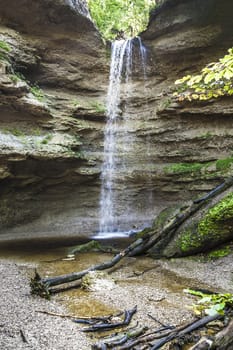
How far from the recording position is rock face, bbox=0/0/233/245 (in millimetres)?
13109

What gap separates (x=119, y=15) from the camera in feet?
A: 66.3

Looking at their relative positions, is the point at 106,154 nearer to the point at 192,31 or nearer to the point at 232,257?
the point at 192,31

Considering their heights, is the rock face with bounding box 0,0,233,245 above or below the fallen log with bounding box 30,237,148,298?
above

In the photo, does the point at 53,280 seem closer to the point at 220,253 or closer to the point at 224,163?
the point at 220,253

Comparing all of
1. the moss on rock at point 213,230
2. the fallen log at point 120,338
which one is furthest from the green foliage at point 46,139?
the fallen log at point 120,338

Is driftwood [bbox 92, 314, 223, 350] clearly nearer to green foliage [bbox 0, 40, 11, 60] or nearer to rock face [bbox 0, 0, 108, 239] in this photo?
rock face [bbox 0, 0, 108, 239]

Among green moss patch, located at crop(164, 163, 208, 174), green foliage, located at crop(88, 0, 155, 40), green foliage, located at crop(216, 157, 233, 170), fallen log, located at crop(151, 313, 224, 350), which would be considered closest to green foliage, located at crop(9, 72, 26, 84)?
green moss patch, located at crop(164, 163, 208, 174)

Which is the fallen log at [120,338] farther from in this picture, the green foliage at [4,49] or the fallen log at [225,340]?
the green foliage at [4,49]

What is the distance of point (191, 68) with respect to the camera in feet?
48.5

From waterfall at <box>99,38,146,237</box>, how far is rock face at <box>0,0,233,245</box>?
34cm

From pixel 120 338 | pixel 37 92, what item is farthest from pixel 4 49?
pixel 120 338

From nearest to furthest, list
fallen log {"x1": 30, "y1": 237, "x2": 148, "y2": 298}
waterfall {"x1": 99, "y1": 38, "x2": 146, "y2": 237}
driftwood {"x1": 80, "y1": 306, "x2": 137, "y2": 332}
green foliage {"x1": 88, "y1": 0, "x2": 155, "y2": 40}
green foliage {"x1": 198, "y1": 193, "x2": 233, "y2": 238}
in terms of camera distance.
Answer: driftwood {"x1": 80, "y1": 306, "x2": 137, "y2": 332}, fallen log {"x1": 30, "y1": 237, "x2": 148, "y2": 298}, green foliage {"x1": 198, "y1": 193, "x2": 233, "y2": 238}, waterfall {"x1": 99, "y1": 38, "x2": 146, "y2": 237}, green foliage {"x1": 88, "y1": 0, "x2": 155, "y2": 40}

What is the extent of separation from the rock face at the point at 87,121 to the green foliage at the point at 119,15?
5304mm

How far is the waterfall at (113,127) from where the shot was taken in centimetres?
1446
